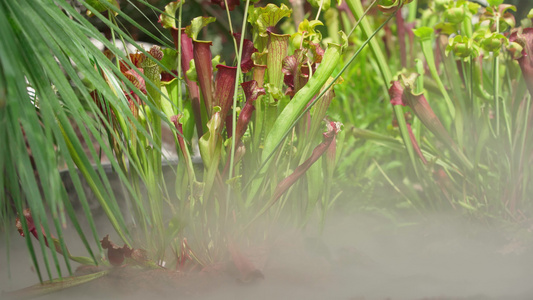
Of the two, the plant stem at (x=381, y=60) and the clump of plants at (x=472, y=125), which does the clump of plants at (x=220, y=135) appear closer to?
the plant stem at (x=381, y=60)

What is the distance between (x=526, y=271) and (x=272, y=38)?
0.53 metres

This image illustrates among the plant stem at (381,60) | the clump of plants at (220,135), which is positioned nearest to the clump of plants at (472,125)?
the plant stem at (381,60)

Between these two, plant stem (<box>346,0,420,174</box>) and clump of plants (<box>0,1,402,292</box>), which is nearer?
clump of plants (<box>0,1,402,292</box>)

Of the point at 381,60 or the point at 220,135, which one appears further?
the point at 381,60

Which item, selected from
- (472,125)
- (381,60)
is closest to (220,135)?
(381,60)

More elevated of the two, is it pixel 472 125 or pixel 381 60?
pixel 381 60

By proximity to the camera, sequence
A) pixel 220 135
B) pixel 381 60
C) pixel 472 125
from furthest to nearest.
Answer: pixel 472 125 → pixel 381 60 → pixel 220 135

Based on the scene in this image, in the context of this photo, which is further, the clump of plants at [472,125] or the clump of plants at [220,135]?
the clump of plants at [472,125]

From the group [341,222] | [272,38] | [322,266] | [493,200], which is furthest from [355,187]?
[272,38]

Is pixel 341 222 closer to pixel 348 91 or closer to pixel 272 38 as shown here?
pixel 272 38

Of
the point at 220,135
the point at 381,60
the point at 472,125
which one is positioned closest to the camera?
the point at 220,135

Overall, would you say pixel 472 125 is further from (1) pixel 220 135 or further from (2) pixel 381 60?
(1) pixel 220 135

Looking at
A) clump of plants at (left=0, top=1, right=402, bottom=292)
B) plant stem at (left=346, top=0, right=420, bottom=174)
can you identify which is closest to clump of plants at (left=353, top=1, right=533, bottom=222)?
plant stem at (left=346, top=0, right=420, bottom=174)

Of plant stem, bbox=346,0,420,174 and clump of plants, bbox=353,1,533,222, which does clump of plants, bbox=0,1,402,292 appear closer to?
plant stem, bbox=346,0,420,174
